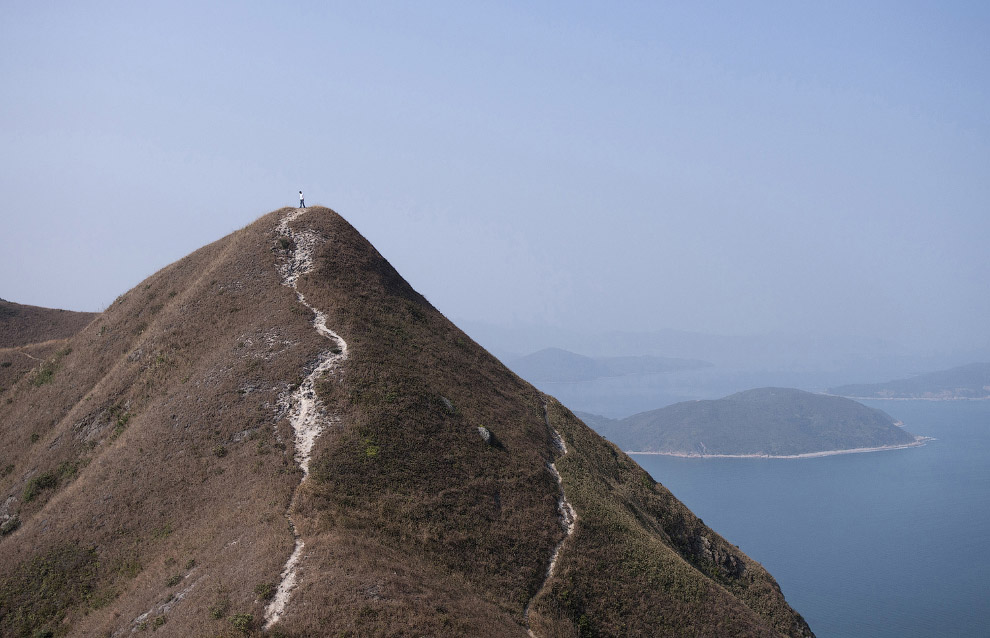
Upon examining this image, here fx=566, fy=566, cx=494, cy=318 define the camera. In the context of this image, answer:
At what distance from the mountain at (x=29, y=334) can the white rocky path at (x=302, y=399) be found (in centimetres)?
3238

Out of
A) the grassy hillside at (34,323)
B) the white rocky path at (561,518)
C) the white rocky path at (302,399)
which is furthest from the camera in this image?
the grassy hillside at (34,323)

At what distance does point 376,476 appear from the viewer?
35.3 meters

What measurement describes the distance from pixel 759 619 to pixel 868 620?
167706mm

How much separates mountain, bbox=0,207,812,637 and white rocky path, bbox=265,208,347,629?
0.54 feet

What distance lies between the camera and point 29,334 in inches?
3310

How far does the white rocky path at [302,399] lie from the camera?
2525 cm

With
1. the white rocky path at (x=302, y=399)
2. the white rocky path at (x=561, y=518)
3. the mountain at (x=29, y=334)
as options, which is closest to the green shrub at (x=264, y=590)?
the white rocky path at (x=302, y=399)

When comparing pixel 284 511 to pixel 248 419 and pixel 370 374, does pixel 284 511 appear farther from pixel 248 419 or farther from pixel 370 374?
pixel 370 374

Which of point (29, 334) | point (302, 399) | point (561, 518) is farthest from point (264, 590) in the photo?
point (29, 334)

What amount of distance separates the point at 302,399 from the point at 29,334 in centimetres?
7056

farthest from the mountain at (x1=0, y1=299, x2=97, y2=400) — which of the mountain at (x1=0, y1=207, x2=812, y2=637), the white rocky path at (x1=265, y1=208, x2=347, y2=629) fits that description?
the white rocky path at (x1=265, y1=208, x2=347, y2=629)

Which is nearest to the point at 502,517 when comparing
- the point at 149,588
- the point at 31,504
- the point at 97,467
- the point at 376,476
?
the point at 376,476

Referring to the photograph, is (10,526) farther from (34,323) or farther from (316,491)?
(34,323)

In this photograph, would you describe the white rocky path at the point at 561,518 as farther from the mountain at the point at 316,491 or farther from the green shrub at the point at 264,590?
the green shrub at the point at 264,590
